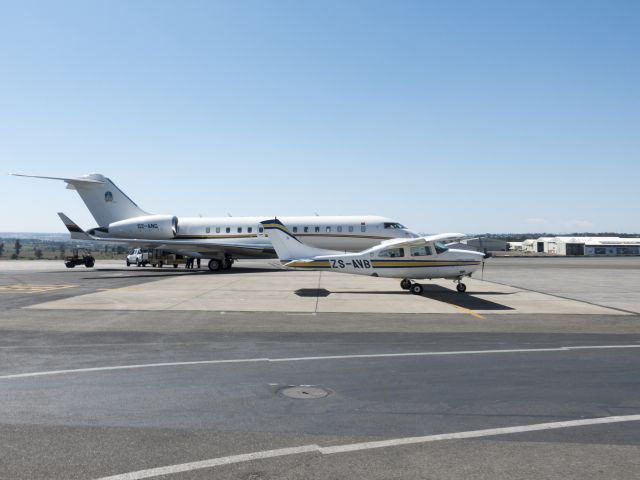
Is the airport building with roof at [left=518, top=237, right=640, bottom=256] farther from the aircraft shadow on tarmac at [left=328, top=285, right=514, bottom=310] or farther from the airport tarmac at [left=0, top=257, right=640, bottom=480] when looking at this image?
the airport tarmac at [left=0, top=257, right=640, bottom=480]

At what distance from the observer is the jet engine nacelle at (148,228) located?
1626 inches

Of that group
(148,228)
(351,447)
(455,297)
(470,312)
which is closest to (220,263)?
(148,228)

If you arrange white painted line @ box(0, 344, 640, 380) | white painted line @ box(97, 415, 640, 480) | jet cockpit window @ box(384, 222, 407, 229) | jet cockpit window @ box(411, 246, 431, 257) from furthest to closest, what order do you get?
jet cockpit window @ box(384, 222, 407, 229)
jet cockpit window @ box(411, 246, 431, 257)
white painted line @ box(0, 344, 640, 380)
white painted line @ box(97, 415, 640, 480)

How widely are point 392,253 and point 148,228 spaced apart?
26.3 metres

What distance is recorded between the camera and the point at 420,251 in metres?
23.4

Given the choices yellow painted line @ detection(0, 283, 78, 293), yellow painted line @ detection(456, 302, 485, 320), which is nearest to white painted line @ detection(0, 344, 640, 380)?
yellow painted line @ detection(456, 302, 485, 320)

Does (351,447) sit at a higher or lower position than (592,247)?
lower

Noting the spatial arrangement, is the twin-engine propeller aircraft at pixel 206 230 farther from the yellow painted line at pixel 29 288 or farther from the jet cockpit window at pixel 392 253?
the jet cockpit window at pixel 392 253

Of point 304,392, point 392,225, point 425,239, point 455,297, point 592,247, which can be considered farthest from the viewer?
point 592,247

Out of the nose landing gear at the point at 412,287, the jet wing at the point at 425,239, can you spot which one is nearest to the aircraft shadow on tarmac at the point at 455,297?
the nose landing gear at the point at 412,287

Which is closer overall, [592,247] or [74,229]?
[74,229]

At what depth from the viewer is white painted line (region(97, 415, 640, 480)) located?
506cm

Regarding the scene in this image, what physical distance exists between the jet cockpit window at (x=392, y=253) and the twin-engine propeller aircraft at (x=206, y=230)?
14050 mm

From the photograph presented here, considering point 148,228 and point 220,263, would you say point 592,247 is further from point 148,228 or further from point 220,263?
point 148,228
